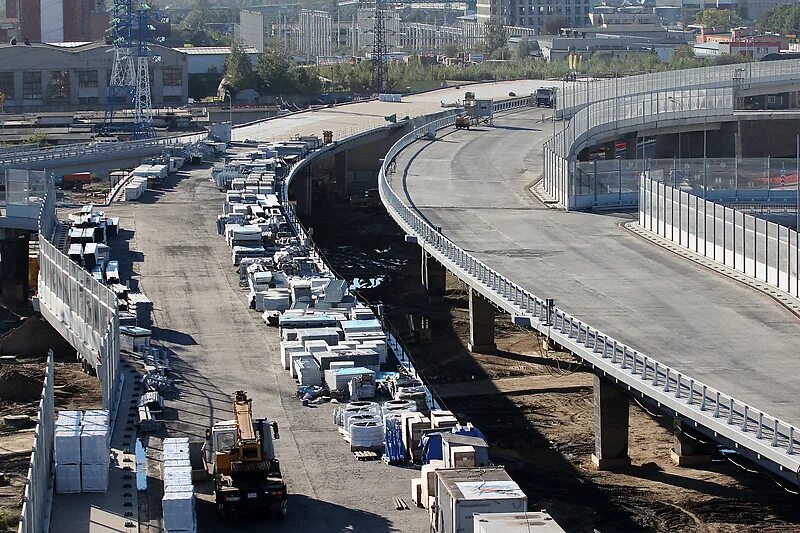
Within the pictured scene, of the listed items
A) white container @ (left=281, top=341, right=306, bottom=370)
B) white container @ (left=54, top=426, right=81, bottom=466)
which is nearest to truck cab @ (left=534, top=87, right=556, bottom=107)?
white container @ (left=281, top=341, right=306, bottom=370)

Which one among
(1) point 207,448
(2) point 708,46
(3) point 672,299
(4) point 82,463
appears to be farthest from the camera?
(2) point 708,46

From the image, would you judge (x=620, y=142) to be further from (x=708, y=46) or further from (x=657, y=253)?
Answer: (x=708, y=46)

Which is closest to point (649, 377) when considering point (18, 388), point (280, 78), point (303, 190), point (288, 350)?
point (288, 350)

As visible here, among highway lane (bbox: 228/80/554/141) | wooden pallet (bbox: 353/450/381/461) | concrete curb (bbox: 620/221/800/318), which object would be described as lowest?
wooden pallet (bbox: 353/450/381/461)

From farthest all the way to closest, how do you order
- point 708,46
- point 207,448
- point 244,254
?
1. point 708,46
2. point 244,254
3. point 207,448

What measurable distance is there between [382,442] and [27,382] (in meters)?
18.7

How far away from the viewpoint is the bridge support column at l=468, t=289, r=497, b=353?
56.4m

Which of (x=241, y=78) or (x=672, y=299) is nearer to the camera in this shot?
(x=672, y=299)

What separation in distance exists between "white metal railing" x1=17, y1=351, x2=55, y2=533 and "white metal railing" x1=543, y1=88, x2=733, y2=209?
41647mm

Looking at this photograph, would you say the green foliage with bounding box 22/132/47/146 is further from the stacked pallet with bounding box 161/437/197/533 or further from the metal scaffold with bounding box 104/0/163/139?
the stacked pallet with bounding box 161/437/197/533

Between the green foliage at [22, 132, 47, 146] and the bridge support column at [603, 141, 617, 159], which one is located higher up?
the bridge support column at [603, 141, 617, 159]

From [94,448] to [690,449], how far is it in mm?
16236

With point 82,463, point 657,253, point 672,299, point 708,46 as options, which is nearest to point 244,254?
point 657,253

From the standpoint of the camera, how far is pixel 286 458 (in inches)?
1352
